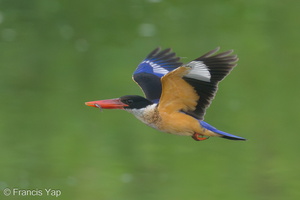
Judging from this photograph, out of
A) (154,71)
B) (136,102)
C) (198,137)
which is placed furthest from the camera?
(154,71)

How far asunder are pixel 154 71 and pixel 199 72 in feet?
4.35

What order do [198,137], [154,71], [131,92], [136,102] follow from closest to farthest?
[136,102], [198,137], [154,71], [131,92]

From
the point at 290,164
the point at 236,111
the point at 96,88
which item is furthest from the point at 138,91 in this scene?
the point at 290,164

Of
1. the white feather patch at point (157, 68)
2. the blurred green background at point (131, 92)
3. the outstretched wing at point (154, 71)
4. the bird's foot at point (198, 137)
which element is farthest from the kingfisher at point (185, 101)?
the blurred green background at point (131, 92)

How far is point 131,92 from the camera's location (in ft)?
26.1

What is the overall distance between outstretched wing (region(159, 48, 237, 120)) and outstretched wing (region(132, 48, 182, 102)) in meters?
0.50

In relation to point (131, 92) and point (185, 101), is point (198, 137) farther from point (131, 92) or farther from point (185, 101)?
point (131, 92)

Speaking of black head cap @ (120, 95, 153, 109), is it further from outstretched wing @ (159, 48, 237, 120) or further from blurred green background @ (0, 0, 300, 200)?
blurred green background @ (0, 0, 300, 200)

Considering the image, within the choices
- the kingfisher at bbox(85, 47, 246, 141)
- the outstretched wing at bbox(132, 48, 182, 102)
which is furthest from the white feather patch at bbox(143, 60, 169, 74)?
the kingfisher at bbox(85, 47, 246, 141)

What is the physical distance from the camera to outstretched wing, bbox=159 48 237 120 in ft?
16.9

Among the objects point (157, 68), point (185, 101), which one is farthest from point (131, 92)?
point (185, 101)

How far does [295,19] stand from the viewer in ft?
29.7

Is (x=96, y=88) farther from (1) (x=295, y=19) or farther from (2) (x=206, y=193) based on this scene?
(1) (x=295, y=19)

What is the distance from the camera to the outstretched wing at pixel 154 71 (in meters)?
5.89
